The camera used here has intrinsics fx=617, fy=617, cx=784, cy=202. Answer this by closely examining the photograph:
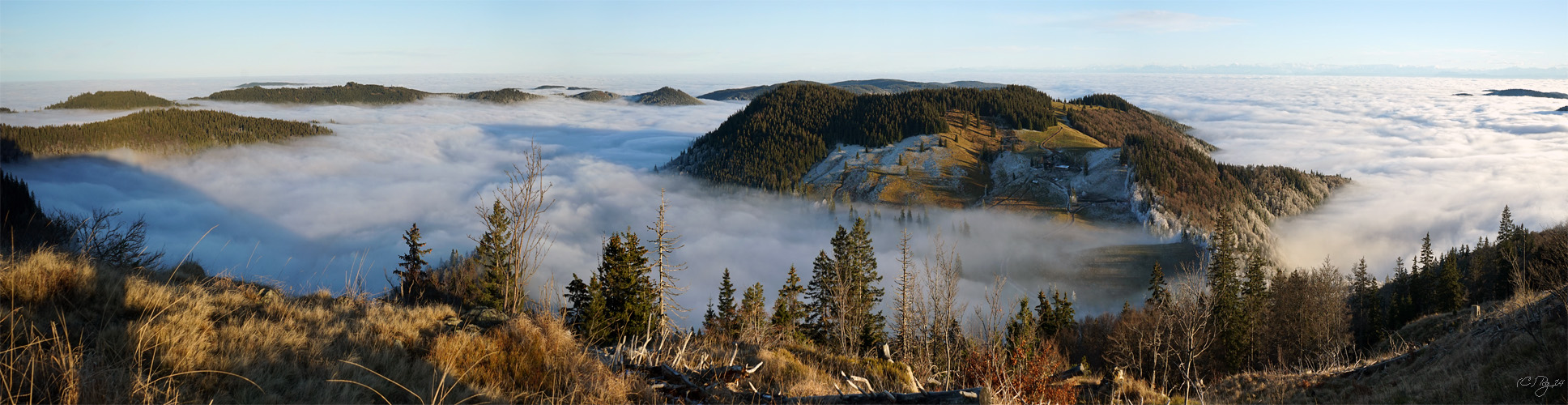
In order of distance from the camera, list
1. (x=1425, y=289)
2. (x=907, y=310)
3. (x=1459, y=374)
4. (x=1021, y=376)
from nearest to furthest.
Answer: (x=1459, y=374) → (x=1021, y=376) → (x=907, y=310) → (x=1425, y=289)

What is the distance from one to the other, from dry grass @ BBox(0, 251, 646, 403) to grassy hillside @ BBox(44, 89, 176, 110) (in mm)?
102949

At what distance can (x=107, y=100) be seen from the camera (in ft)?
315

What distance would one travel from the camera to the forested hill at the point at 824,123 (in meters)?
141

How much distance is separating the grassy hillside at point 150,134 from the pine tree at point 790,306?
9439 centimetres

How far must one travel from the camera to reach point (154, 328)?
4.67 meters

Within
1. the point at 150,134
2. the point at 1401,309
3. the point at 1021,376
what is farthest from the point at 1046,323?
the point at 150,134

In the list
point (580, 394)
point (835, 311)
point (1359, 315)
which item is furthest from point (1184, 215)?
point (580, 394)

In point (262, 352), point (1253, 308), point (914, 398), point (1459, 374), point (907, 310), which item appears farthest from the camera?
point (1253, 308)

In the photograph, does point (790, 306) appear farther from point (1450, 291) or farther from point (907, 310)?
point (1450, 291)

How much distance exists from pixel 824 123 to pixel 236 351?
6145 inches

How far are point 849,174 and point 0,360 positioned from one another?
133518 millimetres

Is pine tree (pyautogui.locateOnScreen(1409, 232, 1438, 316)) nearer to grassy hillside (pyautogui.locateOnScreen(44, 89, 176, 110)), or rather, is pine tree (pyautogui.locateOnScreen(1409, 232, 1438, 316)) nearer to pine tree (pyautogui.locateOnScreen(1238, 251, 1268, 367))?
pine tree (pyautogui.locateOnScreen(1238, 251, 1268, 367))

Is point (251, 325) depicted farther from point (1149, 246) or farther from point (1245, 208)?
point (1245, 208)

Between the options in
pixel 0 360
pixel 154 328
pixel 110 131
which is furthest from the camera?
pixel 110 131
